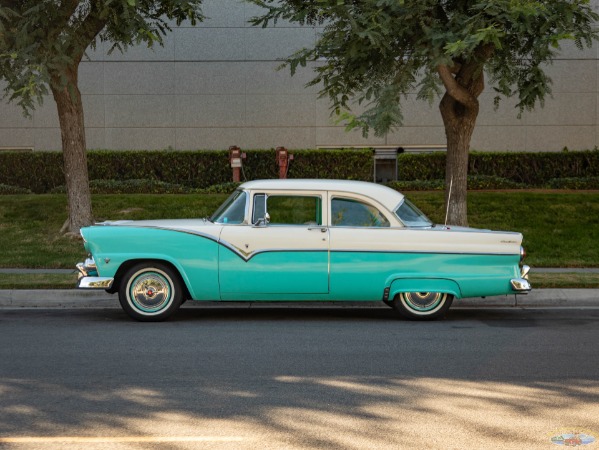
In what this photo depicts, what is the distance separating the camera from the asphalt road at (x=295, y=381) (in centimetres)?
647

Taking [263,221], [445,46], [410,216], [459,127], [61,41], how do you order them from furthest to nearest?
[459,127] → [61,41] → [445,46] → [410,216] → [263,221]

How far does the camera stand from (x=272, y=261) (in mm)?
11281

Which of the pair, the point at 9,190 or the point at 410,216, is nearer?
the point at 410,216

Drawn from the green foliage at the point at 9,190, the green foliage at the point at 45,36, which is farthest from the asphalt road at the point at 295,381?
the green foliage at the point at 9,190

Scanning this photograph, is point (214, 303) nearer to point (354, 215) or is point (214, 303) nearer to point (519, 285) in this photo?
point (354, 215)

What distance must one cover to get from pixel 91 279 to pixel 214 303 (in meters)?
2.11

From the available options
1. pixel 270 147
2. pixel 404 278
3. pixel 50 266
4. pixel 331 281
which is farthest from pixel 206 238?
pixel 270 147

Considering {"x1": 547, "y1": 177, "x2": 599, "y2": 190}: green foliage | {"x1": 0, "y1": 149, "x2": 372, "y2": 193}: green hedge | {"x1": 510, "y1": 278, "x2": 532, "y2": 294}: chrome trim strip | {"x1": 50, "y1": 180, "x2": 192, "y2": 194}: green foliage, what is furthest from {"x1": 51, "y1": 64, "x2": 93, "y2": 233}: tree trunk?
{"x1": 547, "y1": 177, "x2": 599, "y2": 190}: green foliage

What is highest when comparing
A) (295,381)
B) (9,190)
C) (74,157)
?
(74,157)

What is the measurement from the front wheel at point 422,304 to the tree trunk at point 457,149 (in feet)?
20.2

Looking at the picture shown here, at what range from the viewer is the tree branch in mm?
16328

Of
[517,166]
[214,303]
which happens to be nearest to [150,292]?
[214,303]

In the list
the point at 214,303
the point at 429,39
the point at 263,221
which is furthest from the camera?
the point at 429,39

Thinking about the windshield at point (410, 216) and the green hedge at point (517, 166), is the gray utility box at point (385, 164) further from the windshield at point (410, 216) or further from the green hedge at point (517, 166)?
the windshield at point (410, 216)
